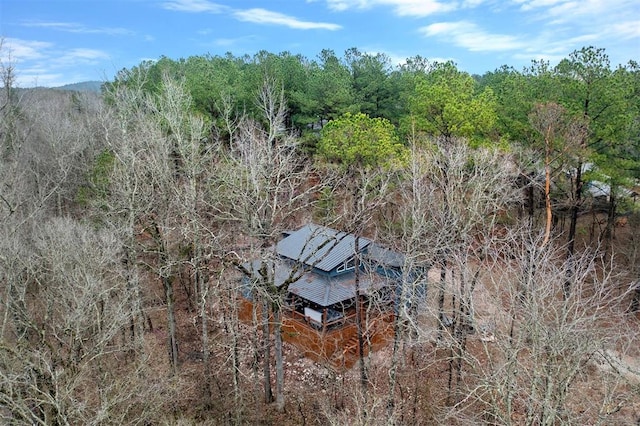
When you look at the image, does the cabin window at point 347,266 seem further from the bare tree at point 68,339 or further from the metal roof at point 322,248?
the bare tree at point 68,339

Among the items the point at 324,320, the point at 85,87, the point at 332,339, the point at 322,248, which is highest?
the point at 85,87

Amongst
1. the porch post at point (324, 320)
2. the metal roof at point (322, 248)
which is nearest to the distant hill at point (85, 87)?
the metal roof at point (322, 248)

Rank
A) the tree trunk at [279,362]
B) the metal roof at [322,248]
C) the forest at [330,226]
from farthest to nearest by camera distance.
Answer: the metal roof at [322,248] → the tree trunk at [279,362] → the forest at [330,226]

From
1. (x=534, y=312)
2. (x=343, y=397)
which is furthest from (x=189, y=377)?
(x=534, y=312)

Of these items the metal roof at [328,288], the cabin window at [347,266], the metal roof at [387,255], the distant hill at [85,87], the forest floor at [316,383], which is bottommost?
the forest floor at [316,383]

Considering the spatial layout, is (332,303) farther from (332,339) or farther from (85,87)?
(85,87)

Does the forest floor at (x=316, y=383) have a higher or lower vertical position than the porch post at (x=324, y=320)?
lower

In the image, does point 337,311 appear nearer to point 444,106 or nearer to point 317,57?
point 444,106

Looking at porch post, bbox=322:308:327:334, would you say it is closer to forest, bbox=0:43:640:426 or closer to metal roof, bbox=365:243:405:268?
forest, bbox=0:43:640:426

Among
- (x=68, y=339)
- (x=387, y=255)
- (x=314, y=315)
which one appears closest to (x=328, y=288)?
(x=314, y=315)

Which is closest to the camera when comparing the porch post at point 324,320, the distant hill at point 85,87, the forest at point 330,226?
the forest at point 330,226
